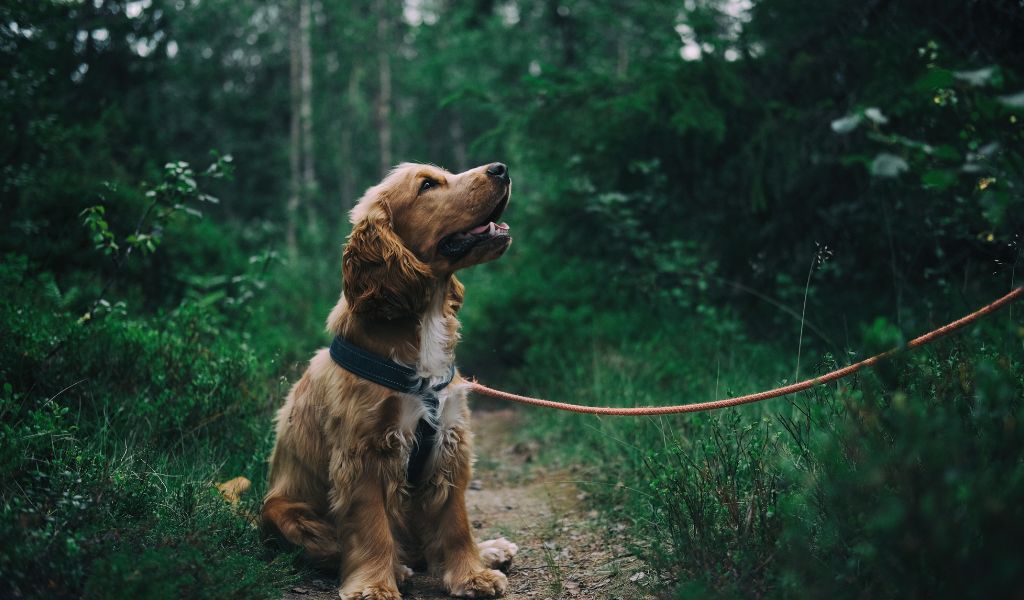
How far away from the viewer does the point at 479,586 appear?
9.77ft

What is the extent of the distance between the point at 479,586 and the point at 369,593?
0.46 metres

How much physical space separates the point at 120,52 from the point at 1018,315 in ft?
38.3

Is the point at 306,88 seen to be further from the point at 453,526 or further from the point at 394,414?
the point at 453,526

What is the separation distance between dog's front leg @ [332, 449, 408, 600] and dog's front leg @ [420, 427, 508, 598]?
0.24 m

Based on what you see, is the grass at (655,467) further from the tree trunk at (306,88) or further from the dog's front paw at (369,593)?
the tree trunk at (306,88)

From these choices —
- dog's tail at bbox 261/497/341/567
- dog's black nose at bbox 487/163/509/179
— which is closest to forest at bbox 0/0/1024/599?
dog's tail at bbox 261/497/341/567

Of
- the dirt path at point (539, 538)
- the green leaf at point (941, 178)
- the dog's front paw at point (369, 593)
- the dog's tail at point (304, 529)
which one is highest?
the green leaf at point (941, 178)

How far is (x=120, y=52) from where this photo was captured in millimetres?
10656

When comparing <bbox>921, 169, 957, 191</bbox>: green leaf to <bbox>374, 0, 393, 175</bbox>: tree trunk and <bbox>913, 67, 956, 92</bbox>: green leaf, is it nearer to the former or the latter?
<bbox>913, 67, 956, 92</bbox>: green leaf

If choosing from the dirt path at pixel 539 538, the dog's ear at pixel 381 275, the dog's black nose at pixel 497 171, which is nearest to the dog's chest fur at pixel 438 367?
the dog's ear at pixel 381 275

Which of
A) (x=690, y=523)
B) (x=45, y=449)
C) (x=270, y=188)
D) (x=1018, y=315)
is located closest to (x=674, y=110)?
(x=1018, y=315)

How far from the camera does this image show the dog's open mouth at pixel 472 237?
328 centimetres

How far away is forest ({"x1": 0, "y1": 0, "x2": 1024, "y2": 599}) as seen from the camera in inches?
83.7

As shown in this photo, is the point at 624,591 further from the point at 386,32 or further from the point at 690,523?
the point at 386,32
